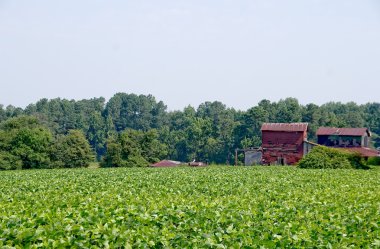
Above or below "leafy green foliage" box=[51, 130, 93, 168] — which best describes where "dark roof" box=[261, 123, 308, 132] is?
above

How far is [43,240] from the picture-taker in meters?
7.59

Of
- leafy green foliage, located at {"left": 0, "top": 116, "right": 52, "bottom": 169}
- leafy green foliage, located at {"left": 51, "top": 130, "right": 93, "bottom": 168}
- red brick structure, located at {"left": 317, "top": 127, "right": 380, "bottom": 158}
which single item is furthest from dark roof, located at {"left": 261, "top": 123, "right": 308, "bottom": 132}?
leafy green foliage, located at {"left": 0, "top": 116, "right": 52, "bottom": 169}

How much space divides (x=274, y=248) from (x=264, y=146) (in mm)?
57469

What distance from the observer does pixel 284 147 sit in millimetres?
63500

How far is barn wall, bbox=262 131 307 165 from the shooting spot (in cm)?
6303

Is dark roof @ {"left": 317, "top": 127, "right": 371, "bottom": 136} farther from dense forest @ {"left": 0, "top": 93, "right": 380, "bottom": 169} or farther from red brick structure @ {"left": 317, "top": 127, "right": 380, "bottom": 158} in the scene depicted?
dense forest @ {"left": 0, "top": 93, "right": 380, "bottom": 169}

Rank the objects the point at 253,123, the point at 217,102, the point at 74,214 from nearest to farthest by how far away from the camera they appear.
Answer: the point at 74,214, the point at 253,123, the point at 217,102

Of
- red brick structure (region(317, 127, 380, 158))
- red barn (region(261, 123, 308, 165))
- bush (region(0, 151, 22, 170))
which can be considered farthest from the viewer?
red brick structure (region(317, 127, 380, 158))

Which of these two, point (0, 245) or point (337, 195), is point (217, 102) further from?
point (0, 245)

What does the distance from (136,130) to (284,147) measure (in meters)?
39.3

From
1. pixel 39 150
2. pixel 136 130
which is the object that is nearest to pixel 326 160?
pixel 39 150

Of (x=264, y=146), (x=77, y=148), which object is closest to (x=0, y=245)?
(x=264, y=146)

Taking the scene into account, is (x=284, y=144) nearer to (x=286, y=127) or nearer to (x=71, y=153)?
(x=286, y=127)

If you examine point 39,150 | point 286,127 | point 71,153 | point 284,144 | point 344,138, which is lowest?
point 71,153
